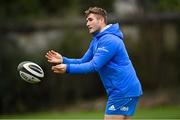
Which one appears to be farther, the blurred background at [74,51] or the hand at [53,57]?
the blurred background at [74,51]

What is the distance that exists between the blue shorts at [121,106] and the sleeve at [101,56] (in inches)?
22.1

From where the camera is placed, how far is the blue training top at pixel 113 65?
9.58m

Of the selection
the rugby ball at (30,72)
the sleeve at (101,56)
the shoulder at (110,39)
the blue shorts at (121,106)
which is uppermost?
the shoulder at (110,39)

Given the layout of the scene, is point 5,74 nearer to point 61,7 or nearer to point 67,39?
point 67,39

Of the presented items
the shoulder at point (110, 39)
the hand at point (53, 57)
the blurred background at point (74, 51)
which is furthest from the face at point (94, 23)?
the blurred background at point (74, 51)

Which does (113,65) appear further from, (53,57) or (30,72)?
(30,72)

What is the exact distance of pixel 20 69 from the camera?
10344 millimetres

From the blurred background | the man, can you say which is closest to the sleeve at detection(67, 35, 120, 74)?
the man

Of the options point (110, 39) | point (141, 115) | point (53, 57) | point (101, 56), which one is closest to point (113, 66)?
point (101, 56)

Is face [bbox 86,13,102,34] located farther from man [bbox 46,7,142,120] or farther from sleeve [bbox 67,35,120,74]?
sleeve [bbox 67,35,120,74]

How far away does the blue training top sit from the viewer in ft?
31.4

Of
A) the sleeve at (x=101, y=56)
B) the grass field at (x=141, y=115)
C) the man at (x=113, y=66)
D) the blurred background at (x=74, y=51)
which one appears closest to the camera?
the sleeve at (x=101, y=56)

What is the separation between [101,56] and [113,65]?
247mm

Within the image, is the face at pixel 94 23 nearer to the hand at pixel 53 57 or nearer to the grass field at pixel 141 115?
the hand at pixel 53 57
